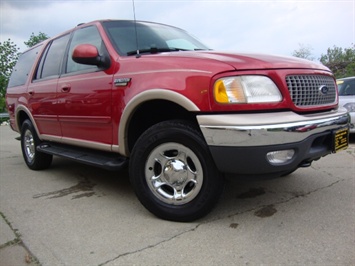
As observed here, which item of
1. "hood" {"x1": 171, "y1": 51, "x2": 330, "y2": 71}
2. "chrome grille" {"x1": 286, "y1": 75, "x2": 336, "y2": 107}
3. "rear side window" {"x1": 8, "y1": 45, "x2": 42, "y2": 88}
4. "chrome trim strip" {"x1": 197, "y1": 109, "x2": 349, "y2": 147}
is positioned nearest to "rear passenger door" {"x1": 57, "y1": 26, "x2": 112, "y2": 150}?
"hood" {"x1": 171, "y1": 51, "x2": 330, "y2": 71}

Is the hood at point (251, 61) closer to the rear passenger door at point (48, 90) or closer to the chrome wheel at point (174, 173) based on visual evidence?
the chrome wheel at point (174, 173)

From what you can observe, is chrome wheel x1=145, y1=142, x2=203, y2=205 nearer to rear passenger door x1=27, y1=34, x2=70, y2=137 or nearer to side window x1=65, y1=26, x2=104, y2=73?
side window x1=65, y1=26, x2=104, y2=73

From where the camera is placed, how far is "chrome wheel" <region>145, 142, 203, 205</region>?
111 inches

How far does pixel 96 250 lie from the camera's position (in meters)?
2.49

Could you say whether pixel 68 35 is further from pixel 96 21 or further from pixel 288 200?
pixel 288 200

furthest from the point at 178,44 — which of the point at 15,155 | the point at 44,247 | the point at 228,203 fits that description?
the point at 15,155

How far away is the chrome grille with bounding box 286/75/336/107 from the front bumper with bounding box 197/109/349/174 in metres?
0.16

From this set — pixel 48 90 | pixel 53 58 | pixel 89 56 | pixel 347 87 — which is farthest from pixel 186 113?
pixel 347 87

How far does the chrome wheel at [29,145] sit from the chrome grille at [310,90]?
13.1ft

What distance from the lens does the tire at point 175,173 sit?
272 centimetres

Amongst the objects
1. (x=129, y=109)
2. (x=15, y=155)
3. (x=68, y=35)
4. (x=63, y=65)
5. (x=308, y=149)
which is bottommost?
(x=15, y=155)

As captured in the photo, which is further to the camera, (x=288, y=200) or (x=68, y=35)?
(x=68, y=35)

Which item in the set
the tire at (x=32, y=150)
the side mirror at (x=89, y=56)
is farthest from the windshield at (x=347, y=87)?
the tire at (x=32, y=150)

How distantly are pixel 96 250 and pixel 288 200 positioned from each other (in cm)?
190
